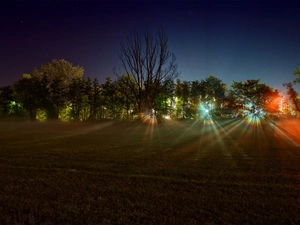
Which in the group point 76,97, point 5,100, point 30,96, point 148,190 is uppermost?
point 30,96

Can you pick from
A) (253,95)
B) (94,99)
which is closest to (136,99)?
(94,99)

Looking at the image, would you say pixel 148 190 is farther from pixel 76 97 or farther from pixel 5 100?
pixel 5 100

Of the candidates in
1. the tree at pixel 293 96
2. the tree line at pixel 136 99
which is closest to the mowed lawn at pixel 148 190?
the tree line at pixel 136 99

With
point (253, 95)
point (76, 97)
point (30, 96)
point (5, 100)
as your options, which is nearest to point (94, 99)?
point (76, 97)

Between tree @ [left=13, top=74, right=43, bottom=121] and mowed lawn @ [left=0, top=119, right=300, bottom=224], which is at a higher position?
tree @ [left=13, top=74, right=43, bottom=121]

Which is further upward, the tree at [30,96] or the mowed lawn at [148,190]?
the tree at [30,96]

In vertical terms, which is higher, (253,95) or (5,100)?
(253,95)

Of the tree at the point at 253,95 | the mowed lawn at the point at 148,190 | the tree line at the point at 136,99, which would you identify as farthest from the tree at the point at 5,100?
the tree at the point at 253,95

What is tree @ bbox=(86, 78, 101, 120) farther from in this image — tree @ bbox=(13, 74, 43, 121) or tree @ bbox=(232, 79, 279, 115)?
tree @ bbox=(232, 79, 279, 115)

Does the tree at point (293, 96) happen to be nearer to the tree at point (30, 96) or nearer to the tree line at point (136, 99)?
the tree line at point (136, 99)

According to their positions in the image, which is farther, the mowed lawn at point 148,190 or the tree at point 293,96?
the tree at point 293,96

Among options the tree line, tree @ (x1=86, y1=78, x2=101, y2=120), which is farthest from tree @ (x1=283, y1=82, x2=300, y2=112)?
tree @ (x1=86, y1=78, x2=101, y2=120)

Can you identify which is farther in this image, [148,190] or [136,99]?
[136,99]

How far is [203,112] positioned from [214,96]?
3.55m
